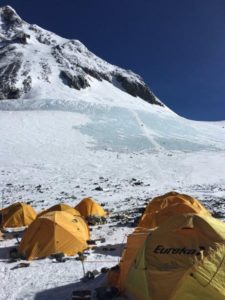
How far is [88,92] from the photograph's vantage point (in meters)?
84.9

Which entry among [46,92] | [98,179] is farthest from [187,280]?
[46,92]

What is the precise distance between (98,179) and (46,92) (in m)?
45.5

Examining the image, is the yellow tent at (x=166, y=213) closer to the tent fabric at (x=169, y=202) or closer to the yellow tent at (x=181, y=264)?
the tent fabric at (x=169, y=202)

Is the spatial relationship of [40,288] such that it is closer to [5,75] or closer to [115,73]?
[5,75]

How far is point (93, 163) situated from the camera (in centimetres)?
4234

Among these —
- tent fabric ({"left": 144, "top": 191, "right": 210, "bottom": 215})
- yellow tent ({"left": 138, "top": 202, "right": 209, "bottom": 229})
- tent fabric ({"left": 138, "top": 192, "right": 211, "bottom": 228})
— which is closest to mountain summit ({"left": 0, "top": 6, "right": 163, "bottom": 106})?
tent fabric ({"left": 144, "top": 191, "right": 210, "bottom": 215})

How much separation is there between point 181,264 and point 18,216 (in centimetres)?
1355

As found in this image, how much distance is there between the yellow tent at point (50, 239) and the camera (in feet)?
49.0

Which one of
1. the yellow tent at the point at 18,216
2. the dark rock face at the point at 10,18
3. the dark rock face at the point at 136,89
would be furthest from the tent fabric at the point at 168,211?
the dark rock face at the point at 10,18

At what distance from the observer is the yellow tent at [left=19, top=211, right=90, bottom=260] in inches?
588

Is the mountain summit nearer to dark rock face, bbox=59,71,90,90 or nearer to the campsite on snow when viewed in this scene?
dark rock face, bbox=59,71,90,90

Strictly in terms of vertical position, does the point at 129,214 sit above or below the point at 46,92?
below

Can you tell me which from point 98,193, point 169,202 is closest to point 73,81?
point 98,193

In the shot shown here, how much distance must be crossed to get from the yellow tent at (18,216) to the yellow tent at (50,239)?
5.99m
